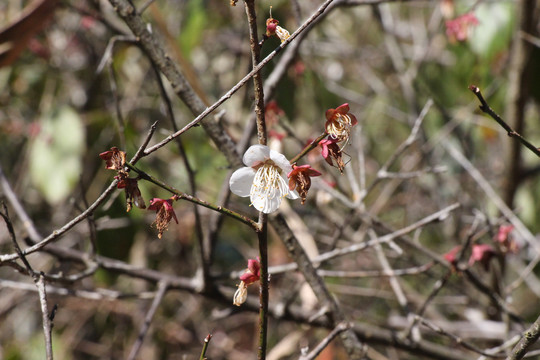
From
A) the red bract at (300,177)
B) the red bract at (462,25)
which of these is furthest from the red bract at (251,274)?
the red bract at (462,25)

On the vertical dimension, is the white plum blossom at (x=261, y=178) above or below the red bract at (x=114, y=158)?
above

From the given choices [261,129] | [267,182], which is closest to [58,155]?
[267,182]

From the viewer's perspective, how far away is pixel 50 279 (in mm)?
1141

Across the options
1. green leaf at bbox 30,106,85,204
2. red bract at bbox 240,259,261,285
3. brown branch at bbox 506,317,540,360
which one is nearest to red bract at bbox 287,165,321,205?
red bract at bbox 240,259,261,285

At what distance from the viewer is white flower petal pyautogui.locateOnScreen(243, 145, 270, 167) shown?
885mm

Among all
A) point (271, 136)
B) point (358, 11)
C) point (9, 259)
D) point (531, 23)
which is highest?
point (358, 11)

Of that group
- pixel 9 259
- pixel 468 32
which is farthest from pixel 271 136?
pixel 468 32

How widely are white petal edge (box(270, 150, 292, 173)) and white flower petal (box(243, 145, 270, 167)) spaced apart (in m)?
0.01

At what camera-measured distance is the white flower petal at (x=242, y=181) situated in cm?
96

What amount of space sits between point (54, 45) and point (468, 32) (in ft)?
8.27

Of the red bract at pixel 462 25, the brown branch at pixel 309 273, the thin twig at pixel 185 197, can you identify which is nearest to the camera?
the thin twig at pixel 185 197

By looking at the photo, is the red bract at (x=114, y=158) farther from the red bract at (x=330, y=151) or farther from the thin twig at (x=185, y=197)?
the red bract at (x=330, y=151)

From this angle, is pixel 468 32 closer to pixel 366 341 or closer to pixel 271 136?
pixel 271 136

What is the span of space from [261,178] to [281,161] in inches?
3.6
